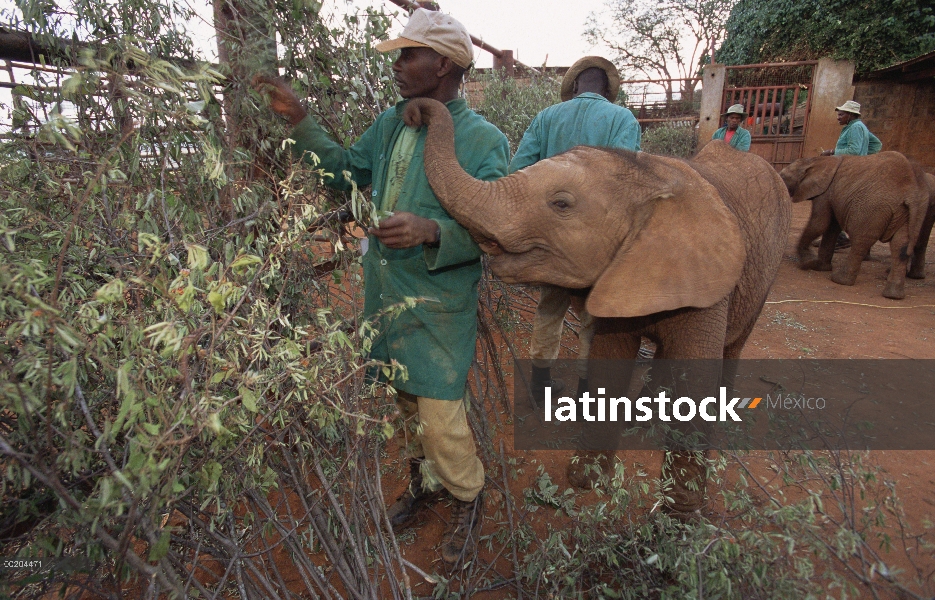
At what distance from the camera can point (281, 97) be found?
2.19 meters

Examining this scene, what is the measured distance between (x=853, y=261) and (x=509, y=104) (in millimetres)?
5821

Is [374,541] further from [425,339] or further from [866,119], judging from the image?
[866,119]

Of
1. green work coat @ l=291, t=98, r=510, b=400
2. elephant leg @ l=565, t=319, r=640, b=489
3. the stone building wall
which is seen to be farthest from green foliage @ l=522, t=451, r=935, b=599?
the stone building wall

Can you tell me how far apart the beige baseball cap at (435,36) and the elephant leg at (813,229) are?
850 centimetres

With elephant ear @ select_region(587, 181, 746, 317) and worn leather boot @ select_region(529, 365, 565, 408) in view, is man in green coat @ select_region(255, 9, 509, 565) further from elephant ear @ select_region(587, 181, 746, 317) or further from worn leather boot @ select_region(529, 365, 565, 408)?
worn leather boot @ select_region(529, 365, 565, 408)

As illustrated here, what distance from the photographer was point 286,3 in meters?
2.27

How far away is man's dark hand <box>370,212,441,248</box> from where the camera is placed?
2029 mm

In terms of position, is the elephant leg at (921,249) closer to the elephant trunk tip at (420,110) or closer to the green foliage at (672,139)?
the green foliage at (672,139)

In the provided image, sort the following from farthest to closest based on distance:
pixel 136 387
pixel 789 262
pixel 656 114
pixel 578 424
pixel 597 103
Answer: pixel 656 114, pixel 789 262, pixel 578 424, pixel 597 103, pixel 136 387

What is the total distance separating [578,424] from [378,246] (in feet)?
8.25

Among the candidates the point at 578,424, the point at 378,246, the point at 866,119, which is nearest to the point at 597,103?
the point at 378,246

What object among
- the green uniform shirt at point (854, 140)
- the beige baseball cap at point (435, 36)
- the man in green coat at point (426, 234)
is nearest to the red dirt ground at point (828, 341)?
the man in green coat at point (426, 234)

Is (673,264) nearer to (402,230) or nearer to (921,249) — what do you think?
(402,230)

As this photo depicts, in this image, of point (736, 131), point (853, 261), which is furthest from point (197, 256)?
point (853, 261)
